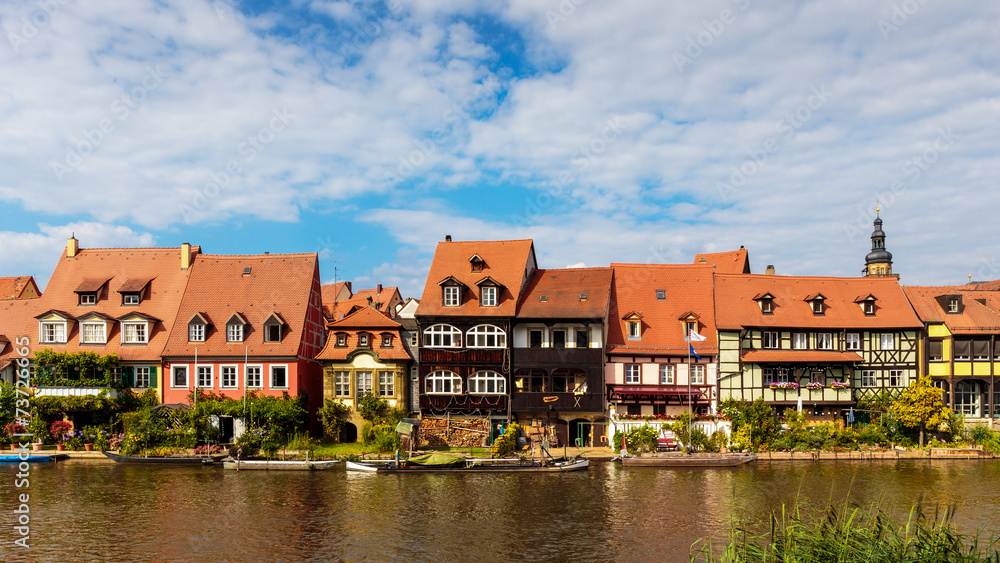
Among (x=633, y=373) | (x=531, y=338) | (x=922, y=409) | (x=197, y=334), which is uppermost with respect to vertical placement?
(x=197, y=334)

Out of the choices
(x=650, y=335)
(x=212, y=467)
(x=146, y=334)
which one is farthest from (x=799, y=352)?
(x=146, y=334)

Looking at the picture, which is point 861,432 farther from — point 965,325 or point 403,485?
point 403,485

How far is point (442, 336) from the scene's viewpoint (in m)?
51.6

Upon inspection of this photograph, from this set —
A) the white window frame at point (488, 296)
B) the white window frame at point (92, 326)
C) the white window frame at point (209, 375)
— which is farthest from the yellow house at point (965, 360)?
the white window frame at point (92, 326)

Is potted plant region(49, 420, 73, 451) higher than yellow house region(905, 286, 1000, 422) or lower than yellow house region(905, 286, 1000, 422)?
lower

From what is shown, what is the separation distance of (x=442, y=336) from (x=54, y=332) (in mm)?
28404

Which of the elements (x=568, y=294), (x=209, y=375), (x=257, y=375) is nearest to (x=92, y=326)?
(x=209, y=375)

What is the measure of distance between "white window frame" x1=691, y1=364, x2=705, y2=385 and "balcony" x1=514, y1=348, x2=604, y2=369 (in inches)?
278

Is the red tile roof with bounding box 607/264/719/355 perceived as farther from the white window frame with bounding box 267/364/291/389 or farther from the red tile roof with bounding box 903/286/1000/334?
the white window frame with bounding box 267/364/291/389

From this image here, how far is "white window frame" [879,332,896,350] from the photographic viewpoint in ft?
177

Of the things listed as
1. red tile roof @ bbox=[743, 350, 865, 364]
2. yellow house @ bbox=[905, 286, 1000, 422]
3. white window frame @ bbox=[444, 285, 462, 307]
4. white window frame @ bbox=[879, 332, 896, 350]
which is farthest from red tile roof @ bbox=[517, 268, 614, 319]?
yellow house @ bbox=[905, 286, 1000, 422]

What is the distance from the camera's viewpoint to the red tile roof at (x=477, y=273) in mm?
52125

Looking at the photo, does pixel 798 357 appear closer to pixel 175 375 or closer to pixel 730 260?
pixel 730 260

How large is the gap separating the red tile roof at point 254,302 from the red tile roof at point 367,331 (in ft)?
8.08
